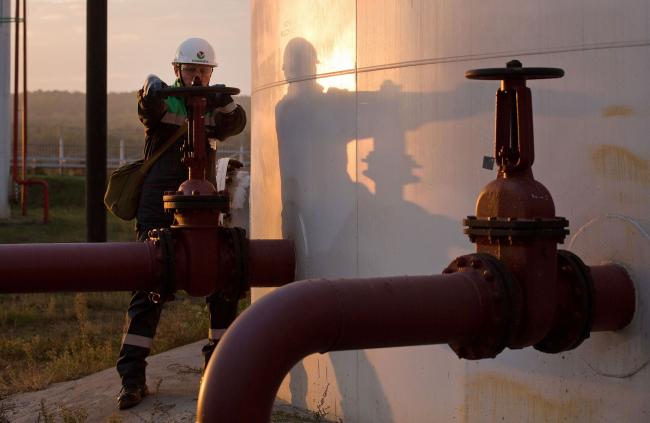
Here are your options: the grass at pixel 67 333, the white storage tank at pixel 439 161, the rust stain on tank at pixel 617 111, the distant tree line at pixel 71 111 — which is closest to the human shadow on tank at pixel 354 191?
the white storage tank at pixel 439 161

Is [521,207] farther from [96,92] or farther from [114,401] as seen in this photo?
[96,92]

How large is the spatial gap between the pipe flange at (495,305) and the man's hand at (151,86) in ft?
7.37

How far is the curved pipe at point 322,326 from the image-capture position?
256cm

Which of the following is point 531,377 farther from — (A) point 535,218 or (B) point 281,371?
(B) point 281,371

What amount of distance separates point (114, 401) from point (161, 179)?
113cm

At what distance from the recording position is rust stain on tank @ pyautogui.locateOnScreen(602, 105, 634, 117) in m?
3.36

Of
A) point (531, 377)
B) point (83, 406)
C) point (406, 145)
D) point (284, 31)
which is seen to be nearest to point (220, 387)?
point (531, 377)

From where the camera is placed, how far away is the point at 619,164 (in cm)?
337

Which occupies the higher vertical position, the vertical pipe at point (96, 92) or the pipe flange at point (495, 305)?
the vertical pipe at point (96, 92)

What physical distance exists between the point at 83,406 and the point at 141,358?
390 millimetres

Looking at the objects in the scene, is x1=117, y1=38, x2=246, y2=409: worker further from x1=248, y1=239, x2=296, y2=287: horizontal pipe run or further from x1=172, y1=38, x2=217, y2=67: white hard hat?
x1=248, y1=239, x2=296, y2=287: horizontal pipe run

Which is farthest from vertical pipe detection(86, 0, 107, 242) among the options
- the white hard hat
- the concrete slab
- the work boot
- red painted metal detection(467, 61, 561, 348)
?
red painted metal detection(467, 61, 561, 348)

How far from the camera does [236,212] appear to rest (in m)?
8.09

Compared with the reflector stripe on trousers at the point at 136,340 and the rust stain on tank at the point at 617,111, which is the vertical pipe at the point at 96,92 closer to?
the reflector stripe on trousers at the point at 136,340
